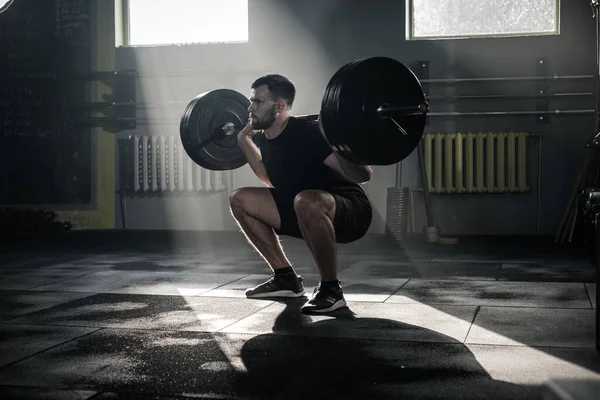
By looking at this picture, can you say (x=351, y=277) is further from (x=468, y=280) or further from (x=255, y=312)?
(x=255, y=312)

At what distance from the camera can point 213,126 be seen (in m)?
3.29

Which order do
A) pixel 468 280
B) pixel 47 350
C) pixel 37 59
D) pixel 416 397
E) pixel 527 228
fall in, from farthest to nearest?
pixel 37 59, pixel 527 228, pixel 468 280, pixel 47 350, pixel 416 397

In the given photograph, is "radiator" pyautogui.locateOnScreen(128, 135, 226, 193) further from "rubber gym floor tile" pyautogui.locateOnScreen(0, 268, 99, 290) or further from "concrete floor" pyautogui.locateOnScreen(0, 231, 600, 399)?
"rubber gym floor tile" pyautogui.locateOnScreen(0, 268, 99, 290)

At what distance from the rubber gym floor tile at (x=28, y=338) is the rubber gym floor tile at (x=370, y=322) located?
51 centimetres

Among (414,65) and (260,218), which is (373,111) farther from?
(414,65)

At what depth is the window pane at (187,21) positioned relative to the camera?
6531 millimetres

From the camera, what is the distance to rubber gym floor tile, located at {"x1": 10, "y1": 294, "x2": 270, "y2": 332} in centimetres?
249

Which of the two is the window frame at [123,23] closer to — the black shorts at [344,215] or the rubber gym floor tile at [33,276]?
the rubber gym floor tile at [33,276]

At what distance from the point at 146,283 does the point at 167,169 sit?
3132 millimetres

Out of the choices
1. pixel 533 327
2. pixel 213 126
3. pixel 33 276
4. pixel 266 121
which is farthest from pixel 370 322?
pixel 33 276

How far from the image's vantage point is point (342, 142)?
2.44m

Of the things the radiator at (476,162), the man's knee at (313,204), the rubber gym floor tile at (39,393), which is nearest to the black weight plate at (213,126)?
the man's knee at (313,204)

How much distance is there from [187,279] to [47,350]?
59.8 inches

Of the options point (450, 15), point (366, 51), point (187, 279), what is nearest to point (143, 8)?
point (366, 51)
